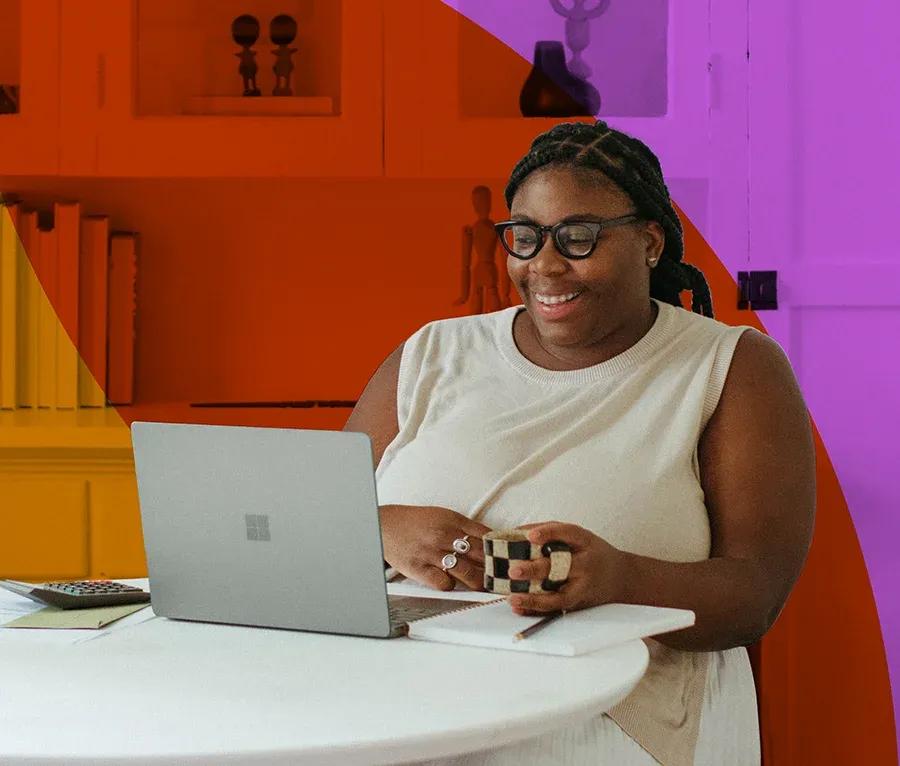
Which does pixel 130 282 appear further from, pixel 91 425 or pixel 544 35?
pixel 544 35

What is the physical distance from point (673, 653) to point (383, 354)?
163 centimetres

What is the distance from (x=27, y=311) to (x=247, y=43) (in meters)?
0.74

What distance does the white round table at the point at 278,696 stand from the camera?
101cm

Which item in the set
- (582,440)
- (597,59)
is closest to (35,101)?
(597,59)

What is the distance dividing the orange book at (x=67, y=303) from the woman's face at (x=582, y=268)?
1.29 m

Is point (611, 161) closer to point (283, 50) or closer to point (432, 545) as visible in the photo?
point (432, 545)

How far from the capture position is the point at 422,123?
2.78 metres

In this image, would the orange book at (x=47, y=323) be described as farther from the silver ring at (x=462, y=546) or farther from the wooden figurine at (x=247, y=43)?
the silver ring at (x=462, y=546)

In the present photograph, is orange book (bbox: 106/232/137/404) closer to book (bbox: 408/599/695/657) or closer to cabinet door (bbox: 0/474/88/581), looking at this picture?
cabinet door (bbox: 0/474/88/581)

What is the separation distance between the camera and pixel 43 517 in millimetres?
2742

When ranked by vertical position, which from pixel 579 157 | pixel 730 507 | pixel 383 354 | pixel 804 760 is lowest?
pixel 804 760

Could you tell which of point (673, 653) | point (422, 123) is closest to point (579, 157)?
point (673, 653)

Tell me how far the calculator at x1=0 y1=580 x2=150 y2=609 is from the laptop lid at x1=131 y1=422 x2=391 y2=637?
0.34ft
